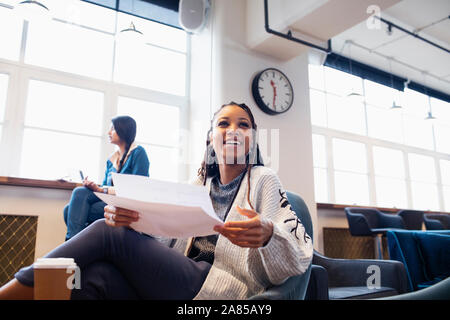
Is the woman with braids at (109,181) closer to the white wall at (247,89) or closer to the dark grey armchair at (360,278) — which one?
the white wall at (247,89)

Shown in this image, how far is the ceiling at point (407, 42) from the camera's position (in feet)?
16.7

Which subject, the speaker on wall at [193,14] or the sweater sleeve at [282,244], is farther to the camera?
the speaker on wall at [193,14]

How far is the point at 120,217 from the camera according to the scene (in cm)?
102

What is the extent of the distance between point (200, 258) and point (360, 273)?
105cm

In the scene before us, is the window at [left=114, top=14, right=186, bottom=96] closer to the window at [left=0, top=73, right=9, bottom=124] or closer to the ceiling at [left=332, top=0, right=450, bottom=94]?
the window at [left=0, top=73, right=9, bottom=124]

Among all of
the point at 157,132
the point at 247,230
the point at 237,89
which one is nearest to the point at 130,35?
the point at 157,132

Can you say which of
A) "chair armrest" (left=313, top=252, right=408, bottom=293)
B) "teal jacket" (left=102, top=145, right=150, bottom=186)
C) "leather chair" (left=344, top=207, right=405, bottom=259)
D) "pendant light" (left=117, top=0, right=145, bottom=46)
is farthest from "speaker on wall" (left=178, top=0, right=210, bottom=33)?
"chair armrest" (left=313, top=252, right=408, bottom=293)

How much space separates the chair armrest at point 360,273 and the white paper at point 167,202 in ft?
4.13

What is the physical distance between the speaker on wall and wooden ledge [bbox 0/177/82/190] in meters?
2.00

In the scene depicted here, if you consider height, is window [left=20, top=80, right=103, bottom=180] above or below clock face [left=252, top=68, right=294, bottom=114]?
below

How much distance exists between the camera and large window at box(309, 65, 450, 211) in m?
5.60

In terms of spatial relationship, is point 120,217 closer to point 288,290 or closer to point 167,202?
point 167,202

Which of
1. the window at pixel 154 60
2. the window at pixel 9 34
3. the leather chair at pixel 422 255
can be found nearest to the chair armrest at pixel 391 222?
the leather chair at pixel 422 255

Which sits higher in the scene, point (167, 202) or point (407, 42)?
point (407, 42)
